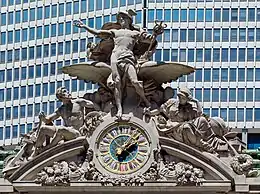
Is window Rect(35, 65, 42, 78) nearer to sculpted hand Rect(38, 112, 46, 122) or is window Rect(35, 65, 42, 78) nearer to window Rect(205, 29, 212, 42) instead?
window Rect(205, 29, 212, 42)

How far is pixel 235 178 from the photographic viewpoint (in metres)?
69.6

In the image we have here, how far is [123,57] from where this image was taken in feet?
234

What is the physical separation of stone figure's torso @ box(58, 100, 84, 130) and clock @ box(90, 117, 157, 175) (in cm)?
109

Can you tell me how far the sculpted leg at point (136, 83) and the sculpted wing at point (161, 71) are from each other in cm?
57

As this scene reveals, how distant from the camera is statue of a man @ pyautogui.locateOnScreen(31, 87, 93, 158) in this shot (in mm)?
71125

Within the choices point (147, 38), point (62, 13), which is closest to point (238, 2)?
point (62, 13)

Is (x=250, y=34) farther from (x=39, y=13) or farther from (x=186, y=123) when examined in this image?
(x=186, y=123)

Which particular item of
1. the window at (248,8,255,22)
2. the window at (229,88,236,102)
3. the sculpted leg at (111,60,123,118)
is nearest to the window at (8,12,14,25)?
the window at (229,88,236,102)

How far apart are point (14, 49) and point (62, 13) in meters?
5.50

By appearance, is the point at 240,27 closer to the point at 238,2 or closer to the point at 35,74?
the point at 238,2

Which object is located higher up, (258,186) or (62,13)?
(62,13)

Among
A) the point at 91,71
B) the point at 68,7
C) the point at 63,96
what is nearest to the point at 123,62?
the point at 91,71

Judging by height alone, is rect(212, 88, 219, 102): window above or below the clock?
above

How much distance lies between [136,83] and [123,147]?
9.75 ft
